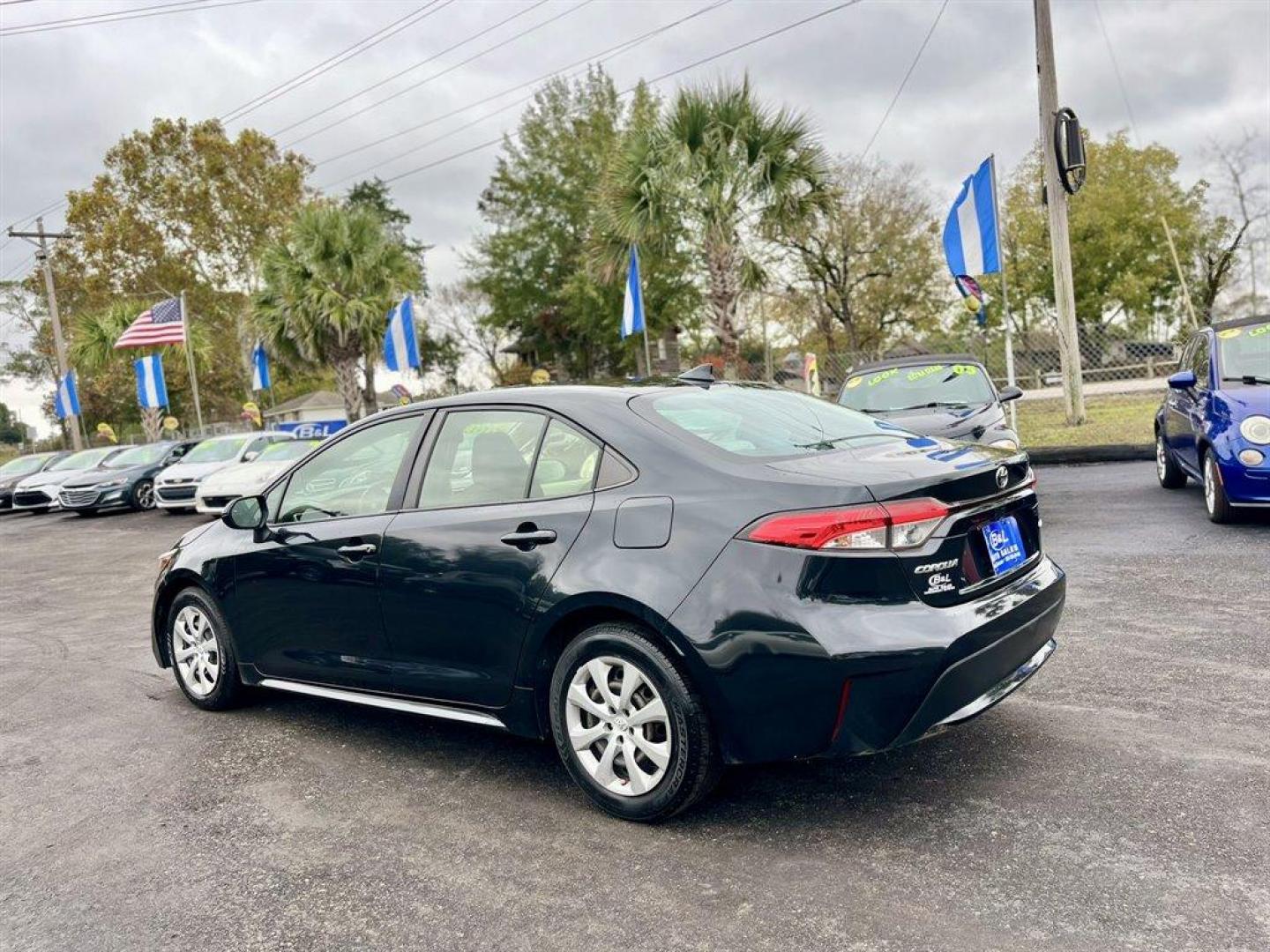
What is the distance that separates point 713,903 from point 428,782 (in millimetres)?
1510

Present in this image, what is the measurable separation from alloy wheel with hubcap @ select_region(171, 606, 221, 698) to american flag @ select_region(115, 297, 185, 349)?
24894 millimetres

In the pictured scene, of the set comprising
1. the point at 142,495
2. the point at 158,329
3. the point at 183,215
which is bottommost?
the point at 142,495

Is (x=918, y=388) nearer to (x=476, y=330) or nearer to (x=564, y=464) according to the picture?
(x=564, y=464)

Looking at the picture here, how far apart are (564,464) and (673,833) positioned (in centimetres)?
136

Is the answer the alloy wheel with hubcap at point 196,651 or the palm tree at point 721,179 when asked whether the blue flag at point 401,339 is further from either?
the alloy wheel with hubcap at point 196,651

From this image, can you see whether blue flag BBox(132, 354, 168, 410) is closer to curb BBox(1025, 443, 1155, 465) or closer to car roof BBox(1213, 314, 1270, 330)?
curb BBox(1025, 443, 1155, 465)

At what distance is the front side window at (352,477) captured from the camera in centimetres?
420

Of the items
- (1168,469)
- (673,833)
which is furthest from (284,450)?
(673,833)

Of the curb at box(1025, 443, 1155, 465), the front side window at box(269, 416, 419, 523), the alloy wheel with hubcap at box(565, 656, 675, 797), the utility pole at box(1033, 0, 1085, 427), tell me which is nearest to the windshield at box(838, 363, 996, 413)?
the curb at box(1025, 443, 1155, 465)

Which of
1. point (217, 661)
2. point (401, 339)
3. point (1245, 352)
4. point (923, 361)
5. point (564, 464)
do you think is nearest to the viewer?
point (564, 464)

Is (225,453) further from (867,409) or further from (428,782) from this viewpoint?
(428,782)

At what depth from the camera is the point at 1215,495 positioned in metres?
7.51

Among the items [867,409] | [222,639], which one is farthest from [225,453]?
[222,639]

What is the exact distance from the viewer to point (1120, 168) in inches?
1576
